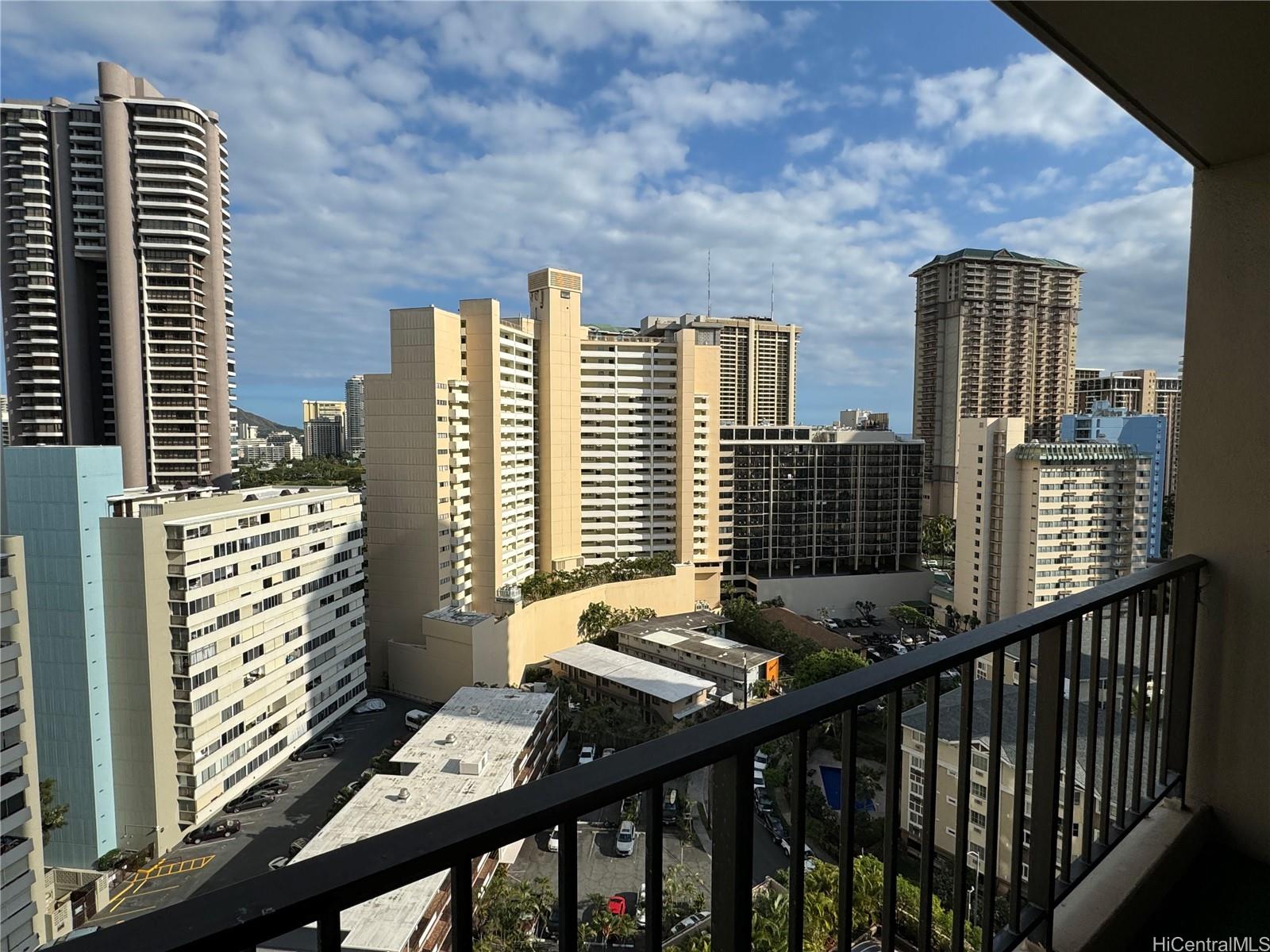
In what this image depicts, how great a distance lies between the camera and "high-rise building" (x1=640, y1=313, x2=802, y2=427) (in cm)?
3466

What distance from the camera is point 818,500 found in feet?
76.2

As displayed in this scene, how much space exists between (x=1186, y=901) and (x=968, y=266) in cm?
3124

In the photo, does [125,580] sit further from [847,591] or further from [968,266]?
[968,266]

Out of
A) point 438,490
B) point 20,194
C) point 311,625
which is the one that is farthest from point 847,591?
point 20,194

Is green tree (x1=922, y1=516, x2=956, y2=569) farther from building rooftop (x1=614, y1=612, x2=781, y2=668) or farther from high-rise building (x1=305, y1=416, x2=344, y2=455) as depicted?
high-rise building (x1=305, y1=416, x2=344, y2=455)

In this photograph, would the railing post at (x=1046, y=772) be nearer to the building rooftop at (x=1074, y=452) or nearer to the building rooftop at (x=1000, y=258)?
the building rooftop at (x=1074, y=452)

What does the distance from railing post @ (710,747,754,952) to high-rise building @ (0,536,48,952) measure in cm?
908

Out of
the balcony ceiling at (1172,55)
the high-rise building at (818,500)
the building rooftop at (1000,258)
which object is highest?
the building rooftop at (1000,258)

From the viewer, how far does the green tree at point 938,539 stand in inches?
1012

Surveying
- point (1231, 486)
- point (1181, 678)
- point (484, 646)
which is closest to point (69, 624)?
point (484, 646)

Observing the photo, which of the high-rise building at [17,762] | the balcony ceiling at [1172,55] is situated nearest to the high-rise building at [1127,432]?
the balcony ceiling at [1172,55]

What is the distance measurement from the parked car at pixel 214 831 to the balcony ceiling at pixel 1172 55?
41.2 ft

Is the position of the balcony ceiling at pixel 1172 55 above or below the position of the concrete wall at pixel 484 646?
above

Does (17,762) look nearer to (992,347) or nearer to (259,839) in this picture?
(259,839)
